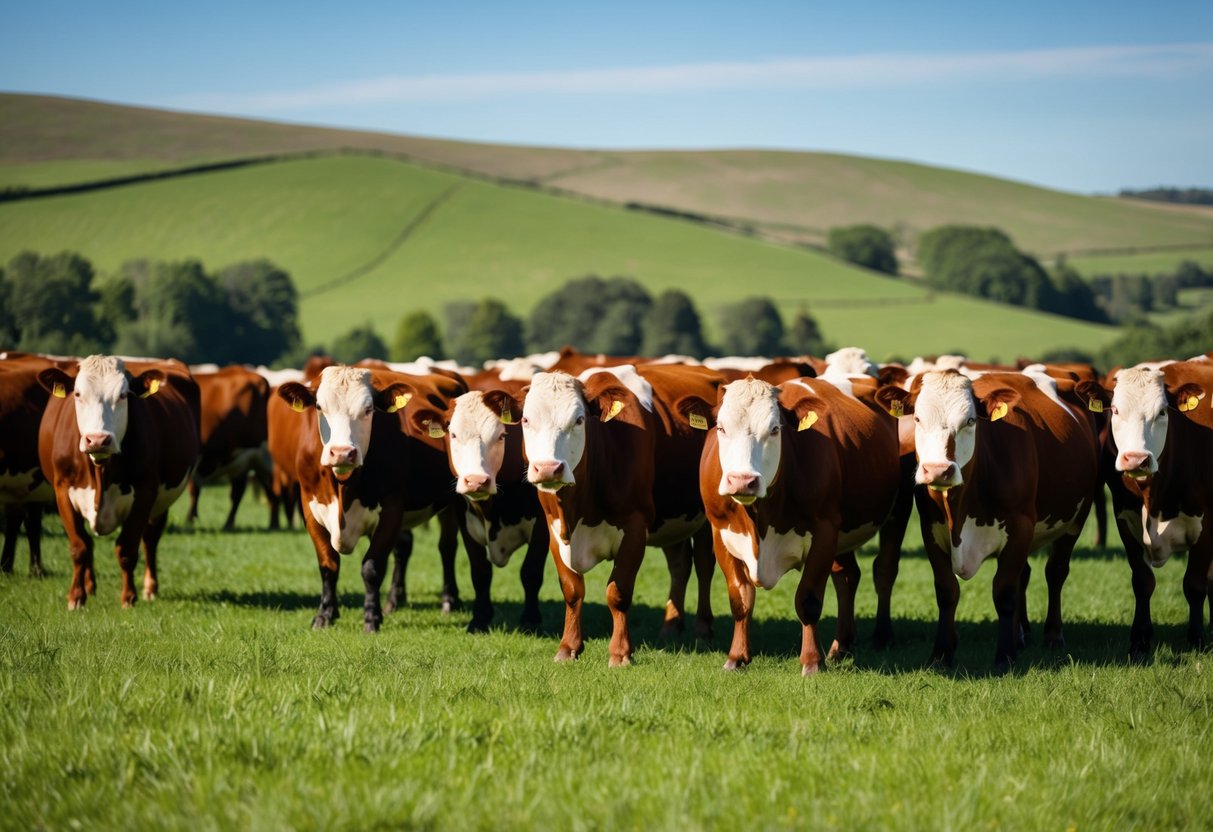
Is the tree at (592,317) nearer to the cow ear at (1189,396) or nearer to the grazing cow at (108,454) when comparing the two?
the grazing cow at (108,454)

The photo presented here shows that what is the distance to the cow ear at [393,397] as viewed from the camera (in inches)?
473

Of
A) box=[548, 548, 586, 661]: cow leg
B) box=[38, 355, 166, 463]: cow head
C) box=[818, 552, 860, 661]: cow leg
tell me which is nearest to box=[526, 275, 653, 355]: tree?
box=[38, 355, 166, 463]: cow head

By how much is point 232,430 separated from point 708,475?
548 inches

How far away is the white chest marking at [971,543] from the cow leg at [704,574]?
8.37ft

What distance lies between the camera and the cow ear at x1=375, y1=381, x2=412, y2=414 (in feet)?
39.4

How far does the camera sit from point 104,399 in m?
12.4

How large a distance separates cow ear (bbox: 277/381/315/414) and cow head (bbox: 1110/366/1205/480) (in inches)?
291

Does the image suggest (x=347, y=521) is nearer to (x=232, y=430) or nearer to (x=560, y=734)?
(x=560, y=734)

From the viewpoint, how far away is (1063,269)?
96.6 m

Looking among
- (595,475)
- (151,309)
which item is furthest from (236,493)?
(151,309)

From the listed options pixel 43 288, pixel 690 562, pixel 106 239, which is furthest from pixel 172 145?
pixel 690 562

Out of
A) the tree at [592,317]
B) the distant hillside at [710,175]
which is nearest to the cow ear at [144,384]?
the tree at [592,317]

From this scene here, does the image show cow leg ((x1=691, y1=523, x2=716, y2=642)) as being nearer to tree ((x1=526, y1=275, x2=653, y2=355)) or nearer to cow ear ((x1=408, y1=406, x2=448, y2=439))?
cow ear ((x1=408, y1=406, x2=448, y2=439))

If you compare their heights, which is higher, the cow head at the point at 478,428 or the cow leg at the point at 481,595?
the cow head at the point at 478,428
